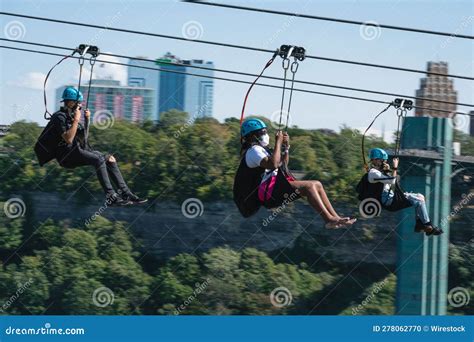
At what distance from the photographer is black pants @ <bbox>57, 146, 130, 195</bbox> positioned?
1117 cm

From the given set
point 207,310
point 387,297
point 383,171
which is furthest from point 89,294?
point 383,171

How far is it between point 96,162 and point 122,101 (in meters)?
10.3

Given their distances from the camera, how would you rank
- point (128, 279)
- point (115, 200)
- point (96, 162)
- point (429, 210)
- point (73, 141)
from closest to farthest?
point (73, 141)
point (96, 162)
point (115, 200)
point (429, 210)
point (128, 279)

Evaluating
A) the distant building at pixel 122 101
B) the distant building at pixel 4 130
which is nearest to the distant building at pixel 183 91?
the distant building at pixel 122 101

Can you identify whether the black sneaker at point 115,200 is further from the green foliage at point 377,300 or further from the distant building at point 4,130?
the green foliage at point 377,300

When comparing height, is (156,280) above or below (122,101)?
below

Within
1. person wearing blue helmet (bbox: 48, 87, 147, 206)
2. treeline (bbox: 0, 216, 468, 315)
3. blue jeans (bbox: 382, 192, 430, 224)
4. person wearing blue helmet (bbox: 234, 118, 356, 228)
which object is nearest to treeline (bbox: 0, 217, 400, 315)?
treeline (bbox: 0, 216, 468, 315)

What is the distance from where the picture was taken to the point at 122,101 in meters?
21.5

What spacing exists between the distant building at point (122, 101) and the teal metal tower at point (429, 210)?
19.6 feet

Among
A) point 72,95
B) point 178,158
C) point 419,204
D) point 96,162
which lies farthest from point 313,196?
point 178,158

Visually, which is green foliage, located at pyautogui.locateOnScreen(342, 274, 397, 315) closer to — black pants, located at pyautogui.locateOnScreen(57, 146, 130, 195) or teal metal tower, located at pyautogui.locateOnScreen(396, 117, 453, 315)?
teal metal tower, located at pyautogui.locateOnScreen(396, 117, 453, 315)

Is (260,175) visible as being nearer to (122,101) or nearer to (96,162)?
(96,162)

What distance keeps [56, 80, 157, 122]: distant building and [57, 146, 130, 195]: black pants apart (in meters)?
8.34

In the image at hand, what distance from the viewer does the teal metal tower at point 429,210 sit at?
14.5 metres
